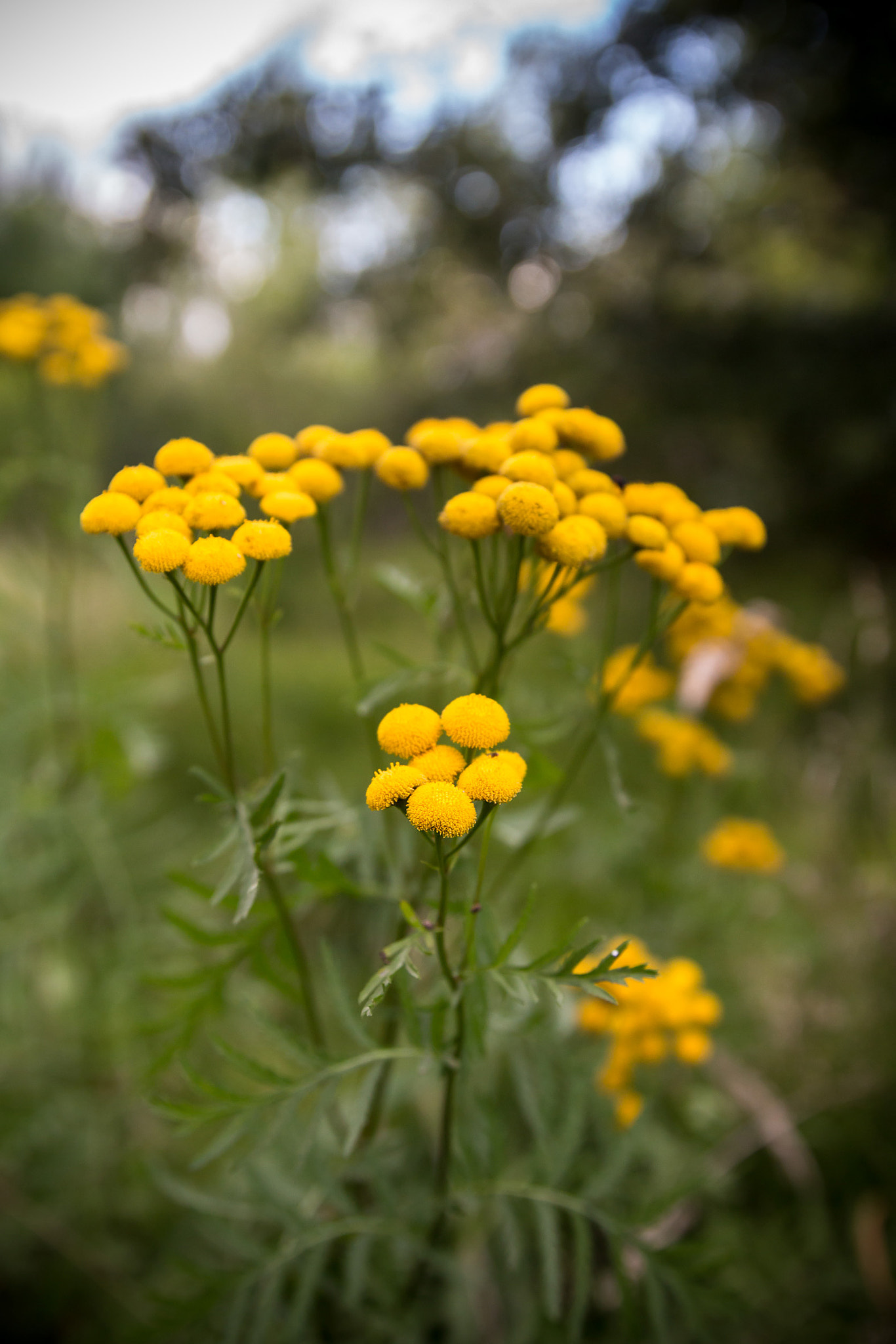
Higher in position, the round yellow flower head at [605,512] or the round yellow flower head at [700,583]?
the round yellow flower head at [605,512]

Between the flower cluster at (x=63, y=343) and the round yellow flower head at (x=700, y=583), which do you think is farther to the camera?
the flower cluster at (x=63, y=343)

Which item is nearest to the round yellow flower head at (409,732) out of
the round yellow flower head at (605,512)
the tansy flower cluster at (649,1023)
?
the round yellow flower head at (605,512)

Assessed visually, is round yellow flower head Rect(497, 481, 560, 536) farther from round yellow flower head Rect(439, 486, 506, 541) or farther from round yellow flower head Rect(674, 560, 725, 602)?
round yellow flower head Rect(674, 560, 725, 602)

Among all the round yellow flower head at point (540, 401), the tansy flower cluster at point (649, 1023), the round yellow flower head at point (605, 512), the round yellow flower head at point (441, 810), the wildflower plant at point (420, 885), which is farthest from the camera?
the tansy flower cluster at point (649, 1023)

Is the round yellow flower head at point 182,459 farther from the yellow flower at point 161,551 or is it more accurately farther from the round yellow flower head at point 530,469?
the round yellow flower head at point 530,469

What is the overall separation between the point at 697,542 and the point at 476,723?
0.38 m

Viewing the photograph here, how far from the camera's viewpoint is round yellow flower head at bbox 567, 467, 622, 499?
2.63ft

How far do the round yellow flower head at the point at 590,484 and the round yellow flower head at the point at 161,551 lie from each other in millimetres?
419

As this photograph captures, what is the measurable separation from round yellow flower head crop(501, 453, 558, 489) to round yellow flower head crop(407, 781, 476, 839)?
1.14 ft

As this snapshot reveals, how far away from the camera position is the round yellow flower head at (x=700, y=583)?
0.79m

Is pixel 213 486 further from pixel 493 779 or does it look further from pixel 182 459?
pixel 493 779

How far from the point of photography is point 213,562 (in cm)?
64

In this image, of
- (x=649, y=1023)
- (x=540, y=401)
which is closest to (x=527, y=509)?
(x=540, y=401)

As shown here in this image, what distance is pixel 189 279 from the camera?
18.8ft
